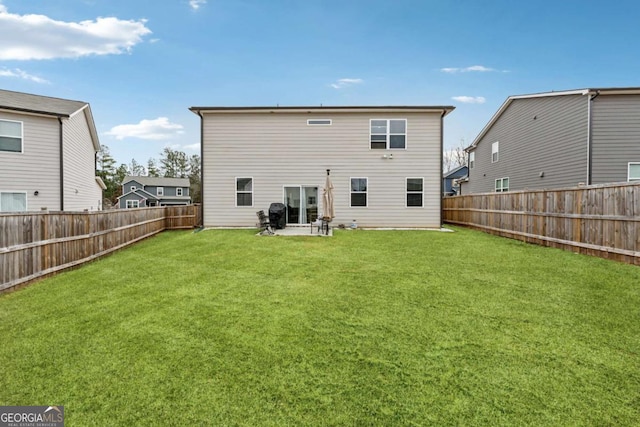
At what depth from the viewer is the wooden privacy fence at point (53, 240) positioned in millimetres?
4980

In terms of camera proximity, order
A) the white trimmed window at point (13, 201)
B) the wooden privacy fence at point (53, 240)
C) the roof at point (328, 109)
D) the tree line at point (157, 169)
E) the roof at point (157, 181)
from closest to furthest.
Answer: the wooden privacy fence at point (53, 240) → the white trimmed window at point (13, 201) → the roof at point (328, 109) → the roof at point (157, 181) → the tree line at point (157, 169)

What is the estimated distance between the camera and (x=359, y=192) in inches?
520

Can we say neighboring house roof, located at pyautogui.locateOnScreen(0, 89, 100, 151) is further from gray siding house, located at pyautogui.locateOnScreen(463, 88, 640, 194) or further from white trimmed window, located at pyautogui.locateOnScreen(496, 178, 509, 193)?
white trimmed window, located at pyautogui.locateOnScreen(496, 178, 509, 193)

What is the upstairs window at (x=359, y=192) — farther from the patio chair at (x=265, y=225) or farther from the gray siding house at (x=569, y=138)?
the gray siding house at (x=569, y=138)

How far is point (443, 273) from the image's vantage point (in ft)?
18.6

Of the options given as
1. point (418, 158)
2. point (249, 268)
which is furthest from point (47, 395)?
point (418, 158)

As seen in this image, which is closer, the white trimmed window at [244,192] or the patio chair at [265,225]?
the patio chair at [265,225]

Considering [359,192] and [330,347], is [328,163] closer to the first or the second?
[359,192]

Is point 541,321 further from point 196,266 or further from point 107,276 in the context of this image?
point 107,276

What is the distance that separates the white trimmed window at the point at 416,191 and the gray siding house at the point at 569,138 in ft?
18.8

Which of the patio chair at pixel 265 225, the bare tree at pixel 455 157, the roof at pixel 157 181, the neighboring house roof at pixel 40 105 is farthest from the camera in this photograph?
the roof at pixel 157 181

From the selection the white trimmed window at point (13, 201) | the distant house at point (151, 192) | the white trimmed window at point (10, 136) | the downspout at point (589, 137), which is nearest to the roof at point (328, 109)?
the downspout at point (589, 137)

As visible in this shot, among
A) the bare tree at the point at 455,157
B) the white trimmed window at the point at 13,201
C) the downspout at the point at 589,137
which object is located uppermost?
the bare tree at the point at 455,157

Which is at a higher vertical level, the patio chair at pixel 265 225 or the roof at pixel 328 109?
the roof at pixel 328 109
